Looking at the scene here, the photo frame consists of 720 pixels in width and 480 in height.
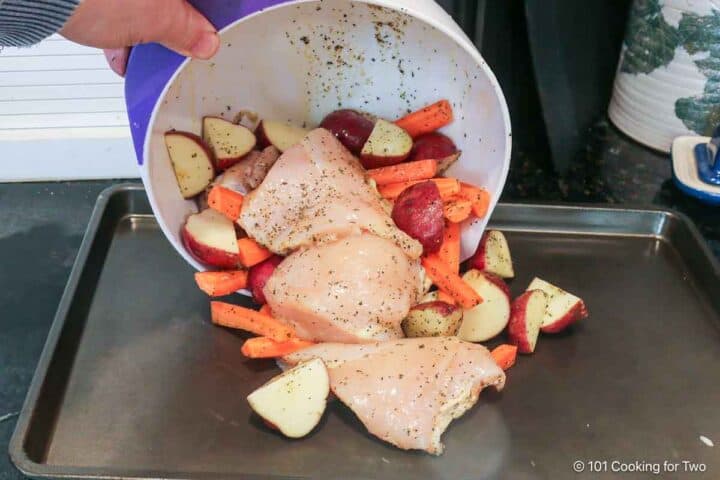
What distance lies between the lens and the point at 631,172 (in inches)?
58.2

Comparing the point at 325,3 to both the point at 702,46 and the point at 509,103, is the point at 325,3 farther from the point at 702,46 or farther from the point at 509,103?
the point at 702,46

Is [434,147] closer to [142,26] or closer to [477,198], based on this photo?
[477,198]

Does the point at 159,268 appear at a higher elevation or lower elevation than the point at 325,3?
lower

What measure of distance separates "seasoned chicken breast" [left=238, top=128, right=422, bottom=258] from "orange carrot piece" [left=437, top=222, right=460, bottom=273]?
6cm

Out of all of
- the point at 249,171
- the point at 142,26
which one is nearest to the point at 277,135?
the point at 249,171

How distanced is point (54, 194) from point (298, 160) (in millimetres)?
726

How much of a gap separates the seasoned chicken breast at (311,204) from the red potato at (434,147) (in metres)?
0.11

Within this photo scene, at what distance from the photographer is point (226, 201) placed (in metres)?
1.04

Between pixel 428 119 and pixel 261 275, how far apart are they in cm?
34

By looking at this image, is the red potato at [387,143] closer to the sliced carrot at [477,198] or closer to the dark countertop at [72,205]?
the sliced carrot at [477,198]

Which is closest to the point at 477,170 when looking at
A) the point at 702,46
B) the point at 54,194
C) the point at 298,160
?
the point at 298,160

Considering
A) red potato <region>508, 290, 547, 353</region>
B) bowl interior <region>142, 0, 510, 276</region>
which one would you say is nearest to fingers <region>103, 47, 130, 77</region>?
bowl interior <region>142, 0, 510, 276</region>

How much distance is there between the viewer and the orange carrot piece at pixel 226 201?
40.8 inches

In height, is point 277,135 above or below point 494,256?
above
